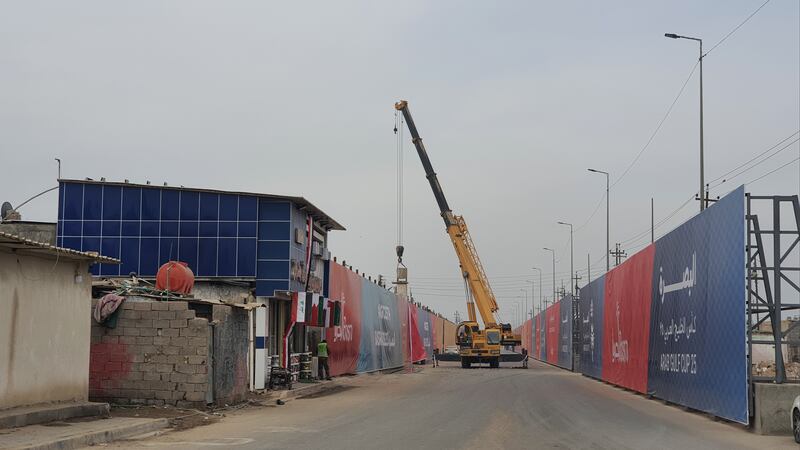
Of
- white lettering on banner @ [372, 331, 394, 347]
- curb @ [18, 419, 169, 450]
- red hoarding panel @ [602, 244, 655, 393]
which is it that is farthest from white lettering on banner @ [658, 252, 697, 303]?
white lettering on banner @ [372, 331, 394, 347]

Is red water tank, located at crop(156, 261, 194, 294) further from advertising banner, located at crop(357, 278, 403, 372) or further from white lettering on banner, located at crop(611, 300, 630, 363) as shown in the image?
advertising banner, located at crop(357, 278, 403, 372)

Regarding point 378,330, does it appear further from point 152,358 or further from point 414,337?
point 152,358

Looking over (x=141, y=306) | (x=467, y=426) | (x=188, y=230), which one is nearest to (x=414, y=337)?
(x=188, y=230)

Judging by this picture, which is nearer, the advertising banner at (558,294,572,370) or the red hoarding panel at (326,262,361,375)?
the red hoarding panel at (326,262,361,375)

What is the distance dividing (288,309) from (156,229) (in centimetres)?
583

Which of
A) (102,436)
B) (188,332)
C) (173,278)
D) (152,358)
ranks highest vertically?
(173,278)

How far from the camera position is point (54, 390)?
17.4 m

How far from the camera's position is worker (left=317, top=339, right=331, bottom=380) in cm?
3522

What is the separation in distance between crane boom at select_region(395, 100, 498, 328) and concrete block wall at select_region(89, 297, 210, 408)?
3002 cm

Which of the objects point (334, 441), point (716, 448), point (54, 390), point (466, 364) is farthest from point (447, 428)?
point (466, 364)

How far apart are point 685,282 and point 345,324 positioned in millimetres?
21014

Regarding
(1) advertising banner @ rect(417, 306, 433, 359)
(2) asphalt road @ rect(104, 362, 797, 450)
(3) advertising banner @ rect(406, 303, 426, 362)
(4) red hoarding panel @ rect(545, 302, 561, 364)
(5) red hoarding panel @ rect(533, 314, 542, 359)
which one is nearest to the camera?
(2) asphalt road @ rect(104, 362, 797, 450)

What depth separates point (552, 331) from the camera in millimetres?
71750

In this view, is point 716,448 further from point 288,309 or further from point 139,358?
point 288,309
